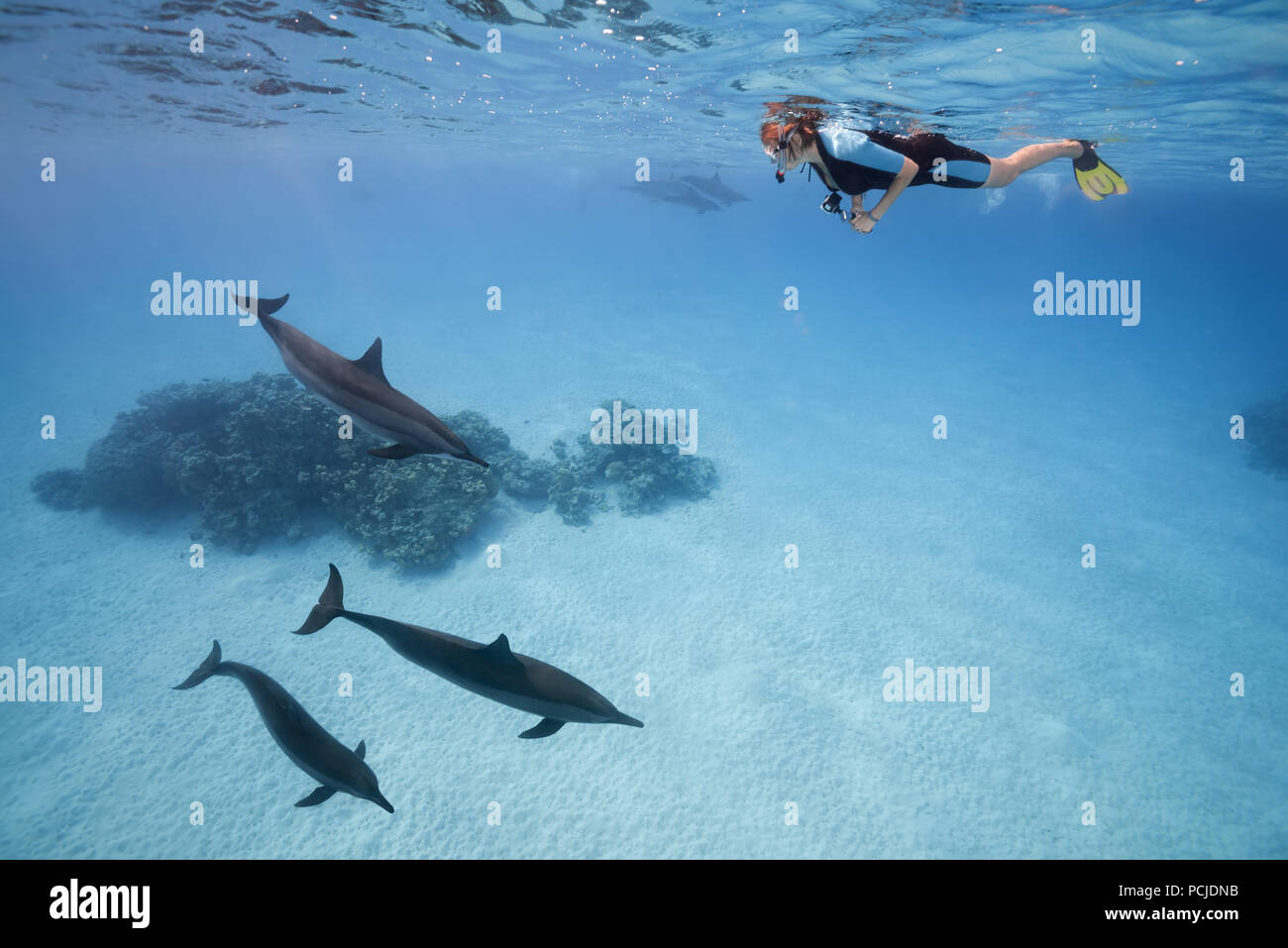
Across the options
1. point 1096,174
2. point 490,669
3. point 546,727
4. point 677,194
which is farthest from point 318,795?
point 677,194

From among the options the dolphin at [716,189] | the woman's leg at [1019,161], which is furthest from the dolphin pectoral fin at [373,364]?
the dolphin at [716,189]

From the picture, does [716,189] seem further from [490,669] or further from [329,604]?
[490,669]

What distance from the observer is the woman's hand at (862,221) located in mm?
5536

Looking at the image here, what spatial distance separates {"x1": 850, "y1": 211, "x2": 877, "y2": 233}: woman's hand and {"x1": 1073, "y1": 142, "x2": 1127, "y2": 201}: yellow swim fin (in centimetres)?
377

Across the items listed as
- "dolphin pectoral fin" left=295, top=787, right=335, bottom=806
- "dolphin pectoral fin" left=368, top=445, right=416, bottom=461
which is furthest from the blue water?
"dolphin pectoral fin" left=368, top=445, right=416, bottom=461

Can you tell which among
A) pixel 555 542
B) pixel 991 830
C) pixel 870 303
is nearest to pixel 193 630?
pixel 555 542

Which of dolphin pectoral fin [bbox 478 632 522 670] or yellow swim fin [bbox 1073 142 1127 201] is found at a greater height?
yellow swim fin [bbox 1073 142 1127 201]

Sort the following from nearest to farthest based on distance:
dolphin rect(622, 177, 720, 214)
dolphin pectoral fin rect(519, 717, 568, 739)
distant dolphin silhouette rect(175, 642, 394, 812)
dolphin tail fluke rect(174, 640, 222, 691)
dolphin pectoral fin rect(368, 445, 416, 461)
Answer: dolphin pectoral fin rect(368, 445, 416, 461)
dolphin pectoral fin rect(519, 717, 568, 739)
distant dolphin silhouette rect(175, 642, 394, 812)
dolphin tail fluke rect(174, 640, 222, 691)
dolphin rect(622, 177, 720, 214)

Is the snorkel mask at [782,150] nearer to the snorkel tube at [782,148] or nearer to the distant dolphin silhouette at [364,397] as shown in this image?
the snorkel tube at [782,148]

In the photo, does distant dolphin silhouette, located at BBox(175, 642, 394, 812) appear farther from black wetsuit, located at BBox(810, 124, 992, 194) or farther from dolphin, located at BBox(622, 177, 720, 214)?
dolphin, located at BBox(622, 177, 720, 214)

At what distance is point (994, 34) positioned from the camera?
1053 cm

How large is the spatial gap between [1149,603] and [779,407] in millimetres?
11445

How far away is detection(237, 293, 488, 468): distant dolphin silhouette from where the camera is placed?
3619 mm

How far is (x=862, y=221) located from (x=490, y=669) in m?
5.67
